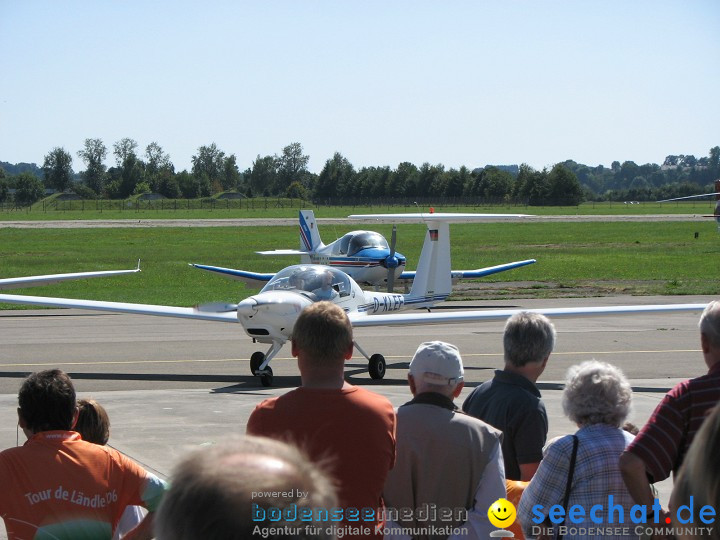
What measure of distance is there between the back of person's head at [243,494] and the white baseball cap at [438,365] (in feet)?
8.40

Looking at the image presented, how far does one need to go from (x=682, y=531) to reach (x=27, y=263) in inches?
1768

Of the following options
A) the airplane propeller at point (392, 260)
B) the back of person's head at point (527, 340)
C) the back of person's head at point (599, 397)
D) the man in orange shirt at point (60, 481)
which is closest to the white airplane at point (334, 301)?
the airplane propeller at point (392, 260)

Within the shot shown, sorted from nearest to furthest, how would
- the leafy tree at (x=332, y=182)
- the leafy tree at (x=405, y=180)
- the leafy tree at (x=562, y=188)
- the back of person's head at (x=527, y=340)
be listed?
the back of person's head at (x=527, y=340) → the leafy tree at (x=562, y=188) → the leafy tree at (x=405, y=180) → the leafy tree at (x=332, y=182)

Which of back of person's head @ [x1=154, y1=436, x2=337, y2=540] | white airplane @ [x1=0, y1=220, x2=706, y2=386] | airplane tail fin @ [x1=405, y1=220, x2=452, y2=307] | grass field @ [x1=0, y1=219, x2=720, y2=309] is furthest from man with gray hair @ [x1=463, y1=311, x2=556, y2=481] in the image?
grass field @ [x1=0, y1=219, x2=720, y2=309]

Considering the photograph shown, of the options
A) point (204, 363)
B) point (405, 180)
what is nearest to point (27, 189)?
point (405, 180)

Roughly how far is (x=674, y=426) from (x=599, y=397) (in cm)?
33

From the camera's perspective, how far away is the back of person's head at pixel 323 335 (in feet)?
13.3

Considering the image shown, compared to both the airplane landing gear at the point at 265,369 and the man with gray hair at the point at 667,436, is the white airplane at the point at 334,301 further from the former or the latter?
the man with gray hair at the point at 667,436

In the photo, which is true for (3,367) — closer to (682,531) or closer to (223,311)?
(223,311)

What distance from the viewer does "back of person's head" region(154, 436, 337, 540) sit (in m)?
1.67

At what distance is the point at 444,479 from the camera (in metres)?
4.11

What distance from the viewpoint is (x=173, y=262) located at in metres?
45.6

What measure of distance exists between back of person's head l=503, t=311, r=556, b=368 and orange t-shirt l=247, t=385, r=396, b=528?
3.91 ft

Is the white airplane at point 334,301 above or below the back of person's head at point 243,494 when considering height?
below
